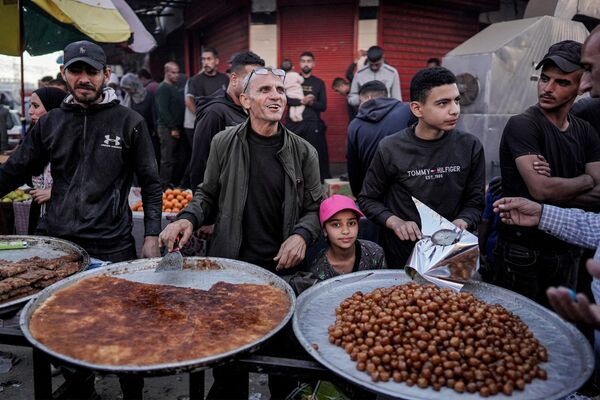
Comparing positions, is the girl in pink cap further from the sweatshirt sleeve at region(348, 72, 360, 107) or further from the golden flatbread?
A: the sweatshirt sleeve at region(348, 72, 360, 107)

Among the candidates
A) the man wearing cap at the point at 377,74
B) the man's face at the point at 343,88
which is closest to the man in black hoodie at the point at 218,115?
the man wearing cap at the point at 377,74

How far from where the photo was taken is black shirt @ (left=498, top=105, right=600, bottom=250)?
3.02m

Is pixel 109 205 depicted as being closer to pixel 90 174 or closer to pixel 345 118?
pixel 90 174

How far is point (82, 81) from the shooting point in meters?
3.05

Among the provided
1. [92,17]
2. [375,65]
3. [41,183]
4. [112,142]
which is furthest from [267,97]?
[375,65]

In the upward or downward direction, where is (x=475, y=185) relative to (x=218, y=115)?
downward

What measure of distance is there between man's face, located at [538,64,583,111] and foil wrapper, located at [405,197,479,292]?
4.45 feet

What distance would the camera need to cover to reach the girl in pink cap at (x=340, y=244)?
3.03 metres

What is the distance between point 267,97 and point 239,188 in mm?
593

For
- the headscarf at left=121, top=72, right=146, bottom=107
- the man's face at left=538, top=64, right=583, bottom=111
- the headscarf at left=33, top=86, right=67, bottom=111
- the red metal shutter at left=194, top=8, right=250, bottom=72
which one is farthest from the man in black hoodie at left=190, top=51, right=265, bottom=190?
the red metal shutter at left=194, top=8, right=250, bottom=72

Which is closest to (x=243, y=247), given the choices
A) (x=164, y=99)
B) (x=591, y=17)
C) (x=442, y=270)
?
(x=442, y=270)

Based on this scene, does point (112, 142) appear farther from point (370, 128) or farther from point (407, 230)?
point (370, 128)

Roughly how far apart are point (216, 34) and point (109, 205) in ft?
38.7

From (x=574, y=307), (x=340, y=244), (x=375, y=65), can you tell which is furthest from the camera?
(x=375, y=65)
